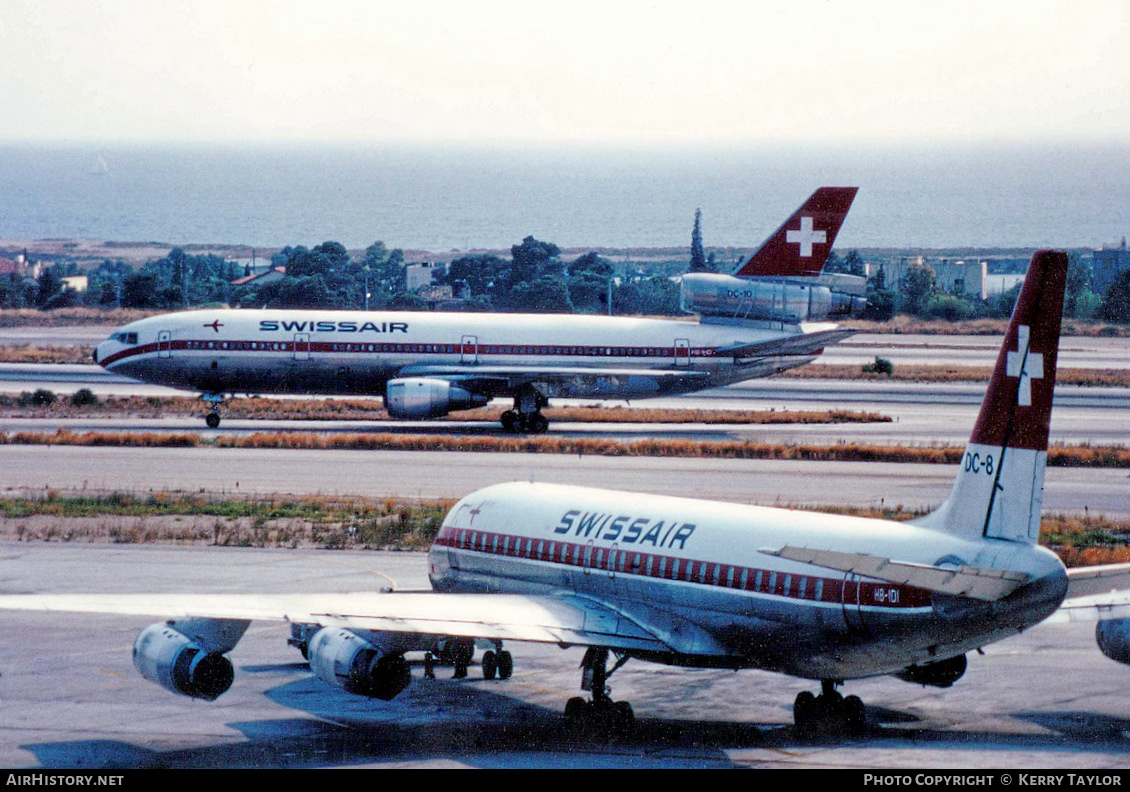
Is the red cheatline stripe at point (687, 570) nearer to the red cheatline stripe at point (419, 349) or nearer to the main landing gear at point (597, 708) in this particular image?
the main landing gear at point (597, 708)

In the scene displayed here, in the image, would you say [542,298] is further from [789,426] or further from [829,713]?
[829,713]

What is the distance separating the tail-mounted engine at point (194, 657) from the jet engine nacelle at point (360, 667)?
62.2 inches

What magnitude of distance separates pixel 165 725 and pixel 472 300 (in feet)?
502

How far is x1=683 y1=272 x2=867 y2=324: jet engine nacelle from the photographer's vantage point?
7669 cm

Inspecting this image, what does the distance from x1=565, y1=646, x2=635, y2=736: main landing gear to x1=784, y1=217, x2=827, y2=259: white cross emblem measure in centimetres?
5069

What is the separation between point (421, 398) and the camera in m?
73.8

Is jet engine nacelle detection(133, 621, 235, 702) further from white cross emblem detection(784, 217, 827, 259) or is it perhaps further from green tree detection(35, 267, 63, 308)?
green tree detection(35, 267, 63, 308)

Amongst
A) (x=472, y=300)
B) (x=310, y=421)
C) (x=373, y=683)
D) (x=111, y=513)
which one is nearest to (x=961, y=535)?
(x=373, y=683)

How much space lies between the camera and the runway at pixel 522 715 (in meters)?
25.9

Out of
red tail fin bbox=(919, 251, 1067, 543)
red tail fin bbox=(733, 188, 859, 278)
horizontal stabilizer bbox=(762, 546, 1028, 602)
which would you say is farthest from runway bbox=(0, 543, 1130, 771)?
red tail fin bbox=(733, 188, 859, 278)

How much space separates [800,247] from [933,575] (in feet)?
180

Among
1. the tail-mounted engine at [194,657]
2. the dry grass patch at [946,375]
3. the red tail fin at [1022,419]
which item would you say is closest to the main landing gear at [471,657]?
the tail-mounted engine at [194,657]

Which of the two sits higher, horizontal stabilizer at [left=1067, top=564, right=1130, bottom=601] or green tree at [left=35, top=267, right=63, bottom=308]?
green tree at [left=35, top=267, right=63, bottom=308]

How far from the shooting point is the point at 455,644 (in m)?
33.0
